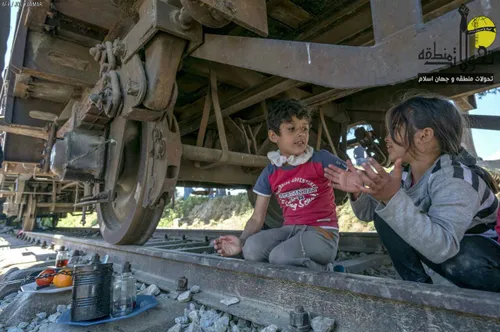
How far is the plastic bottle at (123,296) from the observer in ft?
4.99

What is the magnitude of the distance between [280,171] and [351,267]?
0.86 metres

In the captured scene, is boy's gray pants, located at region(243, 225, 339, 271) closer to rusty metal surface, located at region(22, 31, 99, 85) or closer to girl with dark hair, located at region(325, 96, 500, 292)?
girl with dark hair, located at region(325, 96, 500, 292)

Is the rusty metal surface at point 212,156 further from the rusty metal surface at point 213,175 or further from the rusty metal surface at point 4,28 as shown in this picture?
the rusty metal surface at point 4,28

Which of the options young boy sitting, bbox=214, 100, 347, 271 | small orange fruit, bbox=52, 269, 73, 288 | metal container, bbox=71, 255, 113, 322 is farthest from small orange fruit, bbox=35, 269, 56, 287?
young boy sitting, bbox=214, 100, 347, 271

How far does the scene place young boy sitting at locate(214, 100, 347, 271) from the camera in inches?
67.7

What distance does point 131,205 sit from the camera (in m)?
2.67

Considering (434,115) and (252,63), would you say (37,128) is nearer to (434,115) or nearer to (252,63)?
(252,63)

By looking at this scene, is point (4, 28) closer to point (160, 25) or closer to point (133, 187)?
point (133, 187)

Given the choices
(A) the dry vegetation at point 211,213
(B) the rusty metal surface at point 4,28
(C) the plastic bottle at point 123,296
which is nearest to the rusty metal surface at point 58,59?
(B) the rusty metal surface at point 4,28

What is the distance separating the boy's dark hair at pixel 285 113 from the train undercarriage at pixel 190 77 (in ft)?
1.31

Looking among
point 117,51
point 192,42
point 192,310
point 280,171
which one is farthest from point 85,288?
point 117,51

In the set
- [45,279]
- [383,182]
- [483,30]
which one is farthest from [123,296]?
[483,30]

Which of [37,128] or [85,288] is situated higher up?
[37,128]

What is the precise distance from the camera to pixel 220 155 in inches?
108
